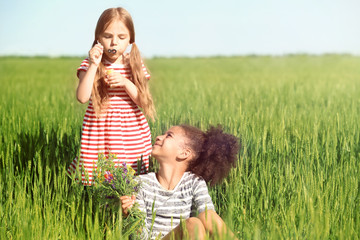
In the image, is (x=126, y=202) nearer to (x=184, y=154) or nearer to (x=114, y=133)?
(x=184, y=154)

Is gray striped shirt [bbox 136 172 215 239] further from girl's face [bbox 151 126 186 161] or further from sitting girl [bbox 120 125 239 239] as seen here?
girl's face [bbox 151 126 186 161]

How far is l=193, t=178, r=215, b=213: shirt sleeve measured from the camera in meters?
1.91

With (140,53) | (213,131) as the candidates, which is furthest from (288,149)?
(140,53)

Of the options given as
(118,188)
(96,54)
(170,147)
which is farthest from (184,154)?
(96,54)

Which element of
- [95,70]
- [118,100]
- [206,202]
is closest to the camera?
[206,202]

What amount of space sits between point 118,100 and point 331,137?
5.30 ft

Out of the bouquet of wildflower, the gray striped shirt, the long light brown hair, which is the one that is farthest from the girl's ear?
the long light brown hair

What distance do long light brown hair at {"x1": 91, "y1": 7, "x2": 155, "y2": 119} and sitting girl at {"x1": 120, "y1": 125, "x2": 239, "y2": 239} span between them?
0.93ft

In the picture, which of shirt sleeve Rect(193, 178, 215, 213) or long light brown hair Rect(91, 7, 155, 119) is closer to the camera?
shirt sleeve Rect(193, 178, 215, 213)

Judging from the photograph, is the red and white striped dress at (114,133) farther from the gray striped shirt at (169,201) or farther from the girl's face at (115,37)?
the gray striped shirt at (169,201)

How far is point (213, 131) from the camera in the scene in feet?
6.93

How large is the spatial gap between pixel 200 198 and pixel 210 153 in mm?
229

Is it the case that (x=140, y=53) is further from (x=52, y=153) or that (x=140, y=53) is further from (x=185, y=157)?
(x=52, y=153)

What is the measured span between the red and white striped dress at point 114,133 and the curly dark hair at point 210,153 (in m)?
0.31
